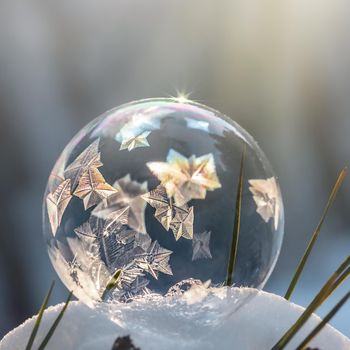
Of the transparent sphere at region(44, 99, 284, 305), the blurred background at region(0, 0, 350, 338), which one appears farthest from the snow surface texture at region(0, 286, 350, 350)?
the blurred background at region(0, 0, 350, 338)

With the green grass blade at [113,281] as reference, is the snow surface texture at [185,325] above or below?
below

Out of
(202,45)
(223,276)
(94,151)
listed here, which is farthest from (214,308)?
(202,45)

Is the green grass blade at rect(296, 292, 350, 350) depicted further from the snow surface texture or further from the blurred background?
the blurred background

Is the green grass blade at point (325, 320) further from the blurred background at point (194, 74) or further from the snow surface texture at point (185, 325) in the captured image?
the blurred background at point (194, 74)

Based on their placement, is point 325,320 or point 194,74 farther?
point 194,74

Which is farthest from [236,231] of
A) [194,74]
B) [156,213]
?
[194,74]

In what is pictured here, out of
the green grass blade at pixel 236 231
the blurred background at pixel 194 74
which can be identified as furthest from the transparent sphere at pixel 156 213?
the blurred background at pixel 194 74

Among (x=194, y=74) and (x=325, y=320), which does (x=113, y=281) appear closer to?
(x=325, y=320)
